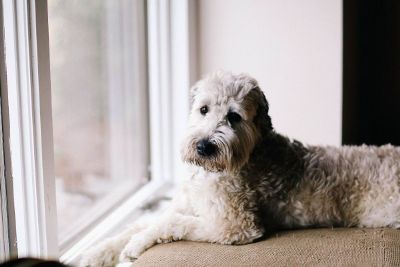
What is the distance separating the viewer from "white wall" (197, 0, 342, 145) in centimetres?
293

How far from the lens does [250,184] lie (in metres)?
2.17

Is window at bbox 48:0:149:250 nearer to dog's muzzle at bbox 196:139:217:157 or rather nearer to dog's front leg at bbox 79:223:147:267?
dog's front leg at bbox 79:223:147:267

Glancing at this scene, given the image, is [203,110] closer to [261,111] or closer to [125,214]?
[261,111]

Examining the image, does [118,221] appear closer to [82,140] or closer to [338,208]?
[82,140]

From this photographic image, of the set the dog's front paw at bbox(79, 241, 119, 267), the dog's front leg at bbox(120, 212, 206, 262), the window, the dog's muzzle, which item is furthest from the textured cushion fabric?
the window

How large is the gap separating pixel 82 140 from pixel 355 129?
1.59 metres

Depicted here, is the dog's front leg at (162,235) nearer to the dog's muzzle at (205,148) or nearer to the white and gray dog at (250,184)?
the white and gray dog at (250,184)

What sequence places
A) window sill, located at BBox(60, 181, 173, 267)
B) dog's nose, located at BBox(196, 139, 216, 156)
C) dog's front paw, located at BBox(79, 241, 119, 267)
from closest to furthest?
dog's nose, located at BBox(196, 139, 216, 156), dog's front paw, located at BBox(79, 241, 119, 267), window sill, located at BBox(60, 181, 173, 267)

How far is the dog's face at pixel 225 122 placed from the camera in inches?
80.4

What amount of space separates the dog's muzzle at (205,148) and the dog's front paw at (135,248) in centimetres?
36

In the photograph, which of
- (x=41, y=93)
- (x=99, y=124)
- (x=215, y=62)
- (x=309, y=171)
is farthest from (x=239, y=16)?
(x=41, y=93)

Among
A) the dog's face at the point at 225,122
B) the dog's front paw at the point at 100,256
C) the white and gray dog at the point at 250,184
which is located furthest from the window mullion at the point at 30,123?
the dog's face at the point at 225,122

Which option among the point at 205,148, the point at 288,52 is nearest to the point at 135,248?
the point at 205,148

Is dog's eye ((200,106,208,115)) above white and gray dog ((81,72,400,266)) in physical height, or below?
above
